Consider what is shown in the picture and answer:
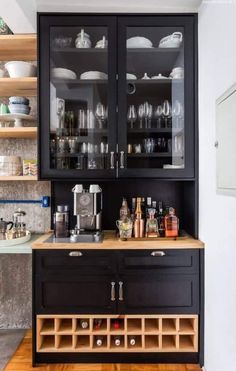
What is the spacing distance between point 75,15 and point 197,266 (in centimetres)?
187

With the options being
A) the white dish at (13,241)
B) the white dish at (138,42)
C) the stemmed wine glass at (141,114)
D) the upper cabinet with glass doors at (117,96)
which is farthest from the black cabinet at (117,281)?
the white dish at (138,42)

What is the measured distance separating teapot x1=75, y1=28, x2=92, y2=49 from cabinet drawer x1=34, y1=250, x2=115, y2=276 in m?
1.41

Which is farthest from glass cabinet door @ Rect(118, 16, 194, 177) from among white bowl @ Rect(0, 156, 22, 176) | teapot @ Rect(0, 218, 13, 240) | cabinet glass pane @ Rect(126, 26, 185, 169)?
teapot @ Rect(0, 218, 13, 240)

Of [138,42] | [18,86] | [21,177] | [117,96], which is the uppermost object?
[138,42]

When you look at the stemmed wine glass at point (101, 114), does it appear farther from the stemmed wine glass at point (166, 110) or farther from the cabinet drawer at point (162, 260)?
the cabinet drawer at point (162, 260)

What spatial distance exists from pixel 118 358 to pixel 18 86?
2037mm

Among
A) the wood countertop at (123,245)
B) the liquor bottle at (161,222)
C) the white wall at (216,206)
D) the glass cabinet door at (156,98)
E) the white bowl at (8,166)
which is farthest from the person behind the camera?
the white bowl at (8,166)

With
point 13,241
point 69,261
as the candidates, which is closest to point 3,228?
point 13,241

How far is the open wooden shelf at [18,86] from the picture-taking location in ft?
6.53

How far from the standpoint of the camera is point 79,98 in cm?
198

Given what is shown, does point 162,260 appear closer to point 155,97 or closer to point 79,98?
point 155,97

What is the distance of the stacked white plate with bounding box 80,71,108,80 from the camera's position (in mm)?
1925

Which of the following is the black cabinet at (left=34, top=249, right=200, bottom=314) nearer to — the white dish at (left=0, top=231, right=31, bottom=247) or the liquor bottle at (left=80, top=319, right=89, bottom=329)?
the liquor bottle at (left=80, top=319, right=89, bottom=329)

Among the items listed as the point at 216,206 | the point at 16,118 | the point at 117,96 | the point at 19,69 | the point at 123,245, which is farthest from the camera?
the point at 16,118
